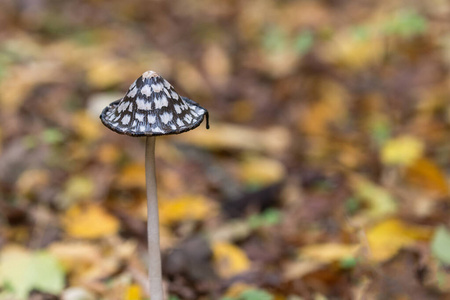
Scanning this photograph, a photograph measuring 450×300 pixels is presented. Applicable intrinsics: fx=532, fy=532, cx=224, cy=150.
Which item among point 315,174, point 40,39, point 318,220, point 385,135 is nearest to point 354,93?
point 385,135

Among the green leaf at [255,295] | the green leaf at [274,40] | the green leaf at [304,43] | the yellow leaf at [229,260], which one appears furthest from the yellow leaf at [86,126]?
the green leaf at [274,40]

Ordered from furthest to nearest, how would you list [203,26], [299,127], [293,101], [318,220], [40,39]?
[203,26], [40,39], [293,101], [299,127], [318,220]

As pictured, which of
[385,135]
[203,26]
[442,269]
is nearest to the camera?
[442,269]

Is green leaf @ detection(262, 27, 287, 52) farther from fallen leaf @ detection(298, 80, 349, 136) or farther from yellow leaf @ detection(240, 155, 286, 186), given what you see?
yellow leaf @ detection(240, 155, 286, 186)

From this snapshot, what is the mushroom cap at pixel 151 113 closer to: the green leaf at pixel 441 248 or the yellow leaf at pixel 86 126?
the green leaf at pixel 441 248

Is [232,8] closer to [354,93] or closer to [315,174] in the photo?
[354,93]

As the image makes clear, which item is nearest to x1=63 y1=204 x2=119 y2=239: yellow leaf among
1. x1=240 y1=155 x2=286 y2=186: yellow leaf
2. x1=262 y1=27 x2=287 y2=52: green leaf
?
x1=240 y1=155 x2=286 y2=186: yellow leaf
